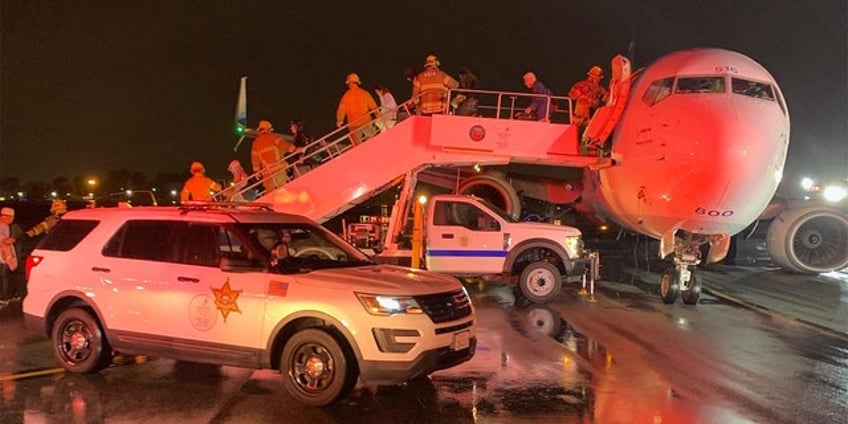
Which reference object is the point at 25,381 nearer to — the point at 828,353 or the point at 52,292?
the point at 52,292

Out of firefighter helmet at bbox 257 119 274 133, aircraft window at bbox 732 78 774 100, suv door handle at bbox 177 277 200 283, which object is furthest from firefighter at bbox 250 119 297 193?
aircraft window at bbox 732 78 774 100

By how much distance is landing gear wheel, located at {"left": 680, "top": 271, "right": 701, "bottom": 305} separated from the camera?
12.9 m

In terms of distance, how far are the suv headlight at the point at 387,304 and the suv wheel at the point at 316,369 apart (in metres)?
0.48

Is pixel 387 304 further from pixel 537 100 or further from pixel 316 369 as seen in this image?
pixel 537 100

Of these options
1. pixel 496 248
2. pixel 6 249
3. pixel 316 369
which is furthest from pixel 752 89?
pixel 6 249

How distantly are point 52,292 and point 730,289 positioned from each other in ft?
47.8

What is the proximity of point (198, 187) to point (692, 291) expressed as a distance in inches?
396

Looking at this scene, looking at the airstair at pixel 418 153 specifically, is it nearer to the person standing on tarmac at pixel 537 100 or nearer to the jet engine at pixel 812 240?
the person standing on tarmac at pixel 537 100

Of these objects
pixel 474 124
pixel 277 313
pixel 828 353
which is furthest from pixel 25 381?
pixel 828 353

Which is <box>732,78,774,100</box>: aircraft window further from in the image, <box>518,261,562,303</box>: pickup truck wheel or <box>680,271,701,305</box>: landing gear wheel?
<box>518,261,562,303</box>: pickup truck wheel

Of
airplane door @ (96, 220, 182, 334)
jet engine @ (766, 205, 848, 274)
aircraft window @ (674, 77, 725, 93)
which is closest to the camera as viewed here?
airplane door @ (96, 220, 182, 334)

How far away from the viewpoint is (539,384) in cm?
689

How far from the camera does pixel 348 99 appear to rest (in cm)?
→ 1383

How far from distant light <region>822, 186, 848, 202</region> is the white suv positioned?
1317 cm
